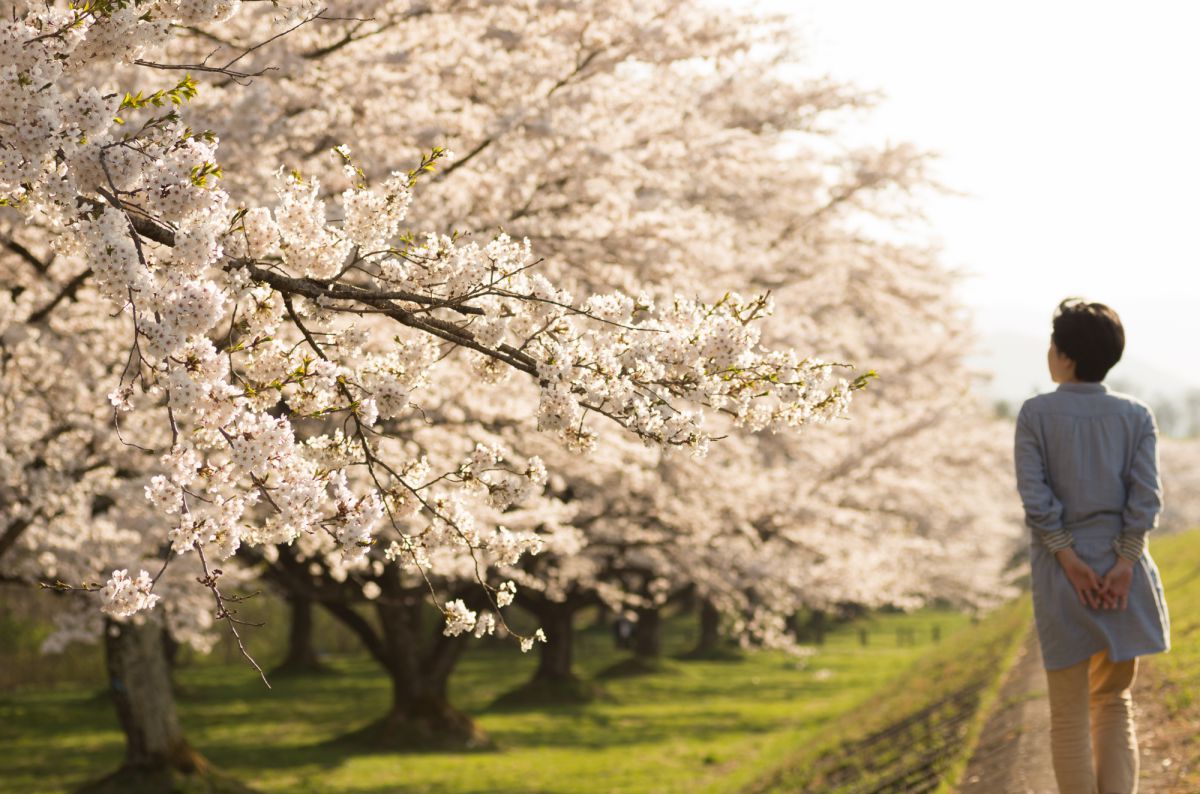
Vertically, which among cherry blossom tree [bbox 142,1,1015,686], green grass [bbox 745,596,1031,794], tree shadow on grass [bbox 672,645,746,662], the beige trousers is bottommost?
tree shadow on grass [bbox 672,645,746,662]

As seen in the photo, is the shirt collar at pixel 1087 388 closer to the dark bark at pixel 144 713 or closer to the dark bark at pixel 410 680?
the dark bark at pixel 144 713

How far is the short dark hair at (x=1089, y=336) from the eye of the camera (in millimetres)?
5078

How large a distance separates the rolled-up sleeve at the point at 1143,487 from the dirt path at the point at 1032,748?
196 cm

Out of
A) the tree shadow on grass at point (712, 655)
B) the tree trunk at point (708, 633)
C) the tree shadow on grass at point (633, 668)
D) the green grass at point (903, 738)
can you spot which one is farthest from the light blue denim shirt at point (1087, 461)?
the tree trunk at point (708, 633)

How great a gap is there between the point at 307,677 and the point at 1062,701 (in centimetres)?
2996

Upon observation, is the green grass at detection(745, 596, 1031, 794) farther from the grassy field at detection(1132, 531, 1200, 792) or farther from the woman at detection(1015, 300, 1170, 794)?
the woman at detection(1015, 300, 1170, 794)

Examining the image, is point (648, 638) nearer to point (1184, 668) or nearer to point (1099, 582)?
point (1184, 668)

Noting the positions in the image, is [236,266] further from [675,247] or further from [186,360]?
[675,247]

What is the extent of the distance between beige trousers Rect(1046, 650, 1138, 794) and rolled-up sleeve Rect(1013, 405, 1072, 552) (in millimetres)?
540

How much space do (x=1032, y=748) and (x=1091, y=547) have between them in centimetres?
321

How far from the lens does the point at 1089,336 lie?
5102mm

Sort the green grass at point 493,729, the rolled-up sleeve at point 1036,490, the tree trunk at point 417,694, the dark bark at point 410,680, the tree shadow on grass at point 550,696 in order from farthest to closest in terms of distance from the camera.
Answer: the tree shadow on grass at point 550,696 < the tree trunk at point 417,694 < the dark bark at point 410,680 < the green grass at point 493,729 < the rolled-up sleeve at point 1036,490

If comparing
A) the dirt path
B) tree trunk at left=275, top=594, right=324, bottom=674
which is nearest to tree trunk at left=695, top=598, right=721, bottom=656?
tree trunk at left=275, top=594, right=324, bottom=674

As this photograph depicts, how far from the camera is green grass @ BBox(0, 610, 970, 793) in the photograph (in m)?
16.7
